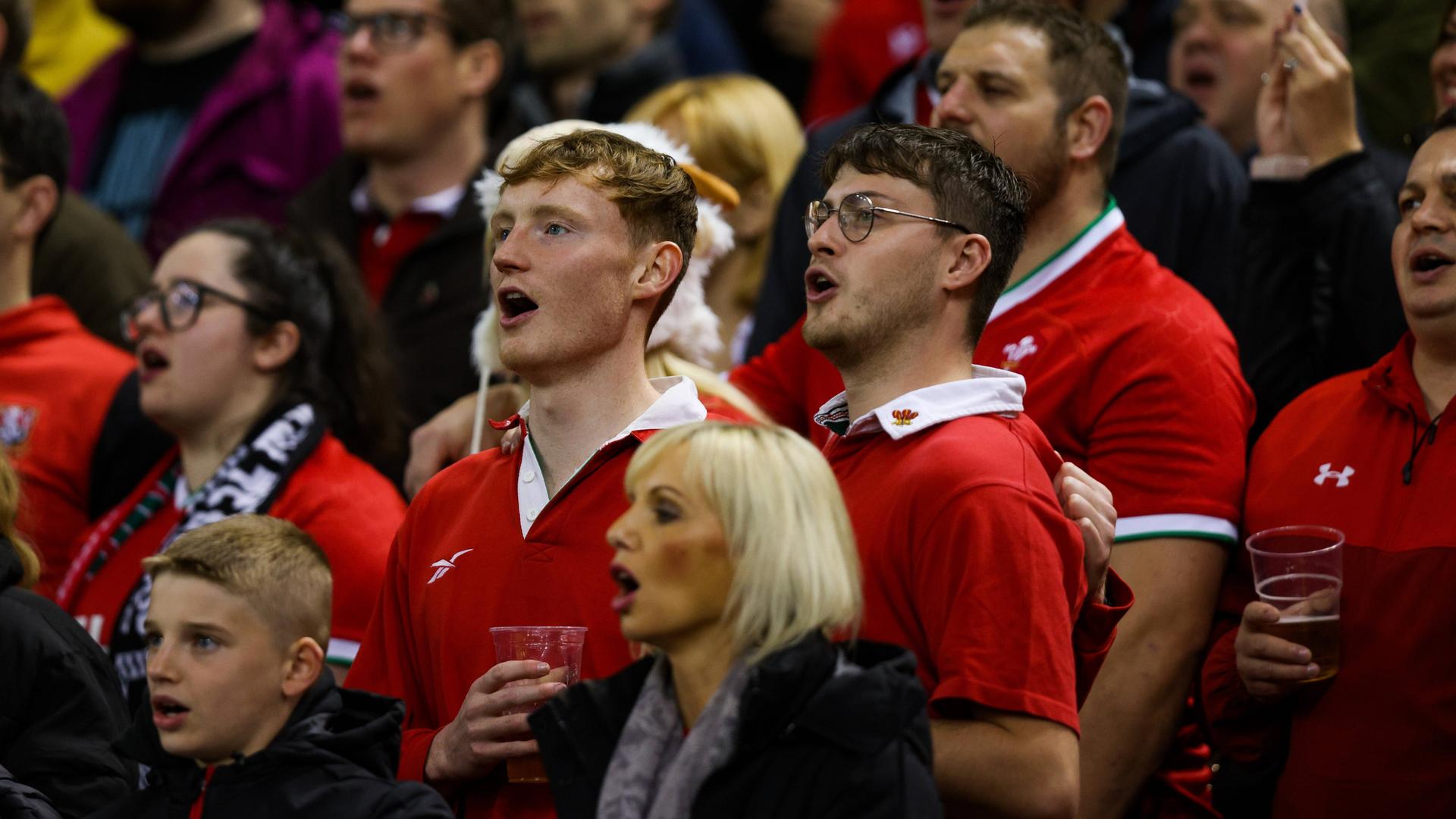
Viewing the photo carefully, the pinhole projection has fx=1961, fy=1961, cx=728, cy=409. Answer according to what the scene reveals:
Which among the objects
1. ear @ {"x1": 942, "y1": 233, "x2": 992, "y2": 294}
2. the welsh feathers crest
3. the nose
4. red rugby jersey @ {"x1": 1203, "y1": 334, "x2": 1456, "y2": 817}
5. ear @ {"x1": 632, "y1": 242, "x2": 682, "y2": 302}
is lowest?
red rugby jersey @ {"x1": 1203, "y1": 334, "x2": 1456, "y2": 817}

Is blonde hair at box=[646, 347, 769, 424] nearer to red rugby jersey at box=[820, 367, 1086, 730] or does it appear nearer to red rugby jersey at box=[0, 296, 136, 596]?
red rugby jersey at box=[820, 367, 1086, 730]

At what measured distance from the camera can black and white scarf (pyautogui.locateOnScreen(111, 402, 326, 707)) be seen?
17.6ft

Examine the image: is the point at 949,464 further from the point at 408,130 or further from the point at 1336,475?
the point at 408,130

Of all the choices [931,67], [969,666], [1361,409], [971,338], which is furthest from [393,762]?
[931,67]

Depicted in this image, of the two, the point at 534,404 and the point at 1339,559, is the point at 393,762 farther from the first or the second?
the point at 1339,559

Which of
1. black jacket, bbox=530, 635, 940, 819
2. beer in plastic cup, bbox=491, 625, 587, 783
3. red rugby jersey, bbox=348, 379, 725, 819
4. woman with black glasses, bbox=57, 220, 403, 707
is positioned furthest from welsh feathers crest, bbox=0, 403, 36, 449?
black jacket, bbox=530, 635, 940, 819

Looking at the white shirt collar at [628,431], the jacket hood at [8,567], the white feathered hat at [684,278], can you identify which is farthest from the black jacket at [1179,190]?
the jacket hood at [8,567]

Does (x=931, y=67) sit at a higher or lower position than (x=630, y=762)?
higher

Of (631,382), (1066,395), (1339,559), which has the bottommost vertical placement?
(1339,559)

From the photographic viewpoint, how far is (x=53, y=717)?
14.0 feet

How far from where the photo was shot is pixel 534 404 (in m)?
4.11

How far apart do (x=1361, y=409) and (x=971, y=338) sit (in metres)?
1.14

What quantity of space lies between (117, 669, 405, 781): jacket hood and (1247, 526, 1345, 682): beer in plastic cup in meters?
1.84

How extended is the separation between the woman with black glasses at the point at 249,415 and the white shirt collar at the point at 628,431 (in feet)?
4.32
